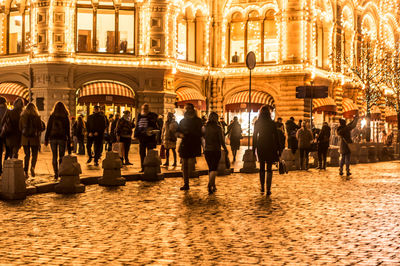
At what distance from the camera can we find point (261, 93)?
42000 millimetres

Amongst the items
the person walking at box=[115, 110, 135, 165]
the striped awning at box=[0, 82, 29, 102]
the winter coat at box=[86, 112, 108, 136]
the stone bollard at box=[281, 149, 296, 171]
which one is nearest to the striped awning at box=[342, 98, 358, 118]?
the striped awning at box=[0, 82, 29, 102]

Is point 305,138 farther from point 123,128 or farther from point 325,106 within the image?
point 325,106

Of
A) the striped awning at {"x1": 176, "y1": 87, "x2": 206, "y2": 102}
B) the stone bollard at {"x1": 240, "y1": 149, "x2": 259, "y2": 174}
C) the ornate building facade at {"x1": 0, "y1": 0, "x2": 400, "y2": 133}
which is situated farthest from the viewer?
the striped awning at {"x1": 176, "y1": 87, "x2": 206, "y2": 102}

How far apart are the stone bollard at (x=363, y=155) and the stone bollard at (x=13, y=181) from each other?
19.6 m

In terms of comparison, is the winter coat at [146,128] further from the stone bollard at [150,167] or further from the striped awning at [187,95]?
the striped awning at [187,95]

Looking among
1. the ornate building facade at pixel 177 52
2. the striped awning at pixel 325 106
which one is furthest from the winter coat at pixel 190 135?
the striped awning at pixel 325 106

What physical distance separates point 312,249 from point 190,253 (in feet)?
4.71

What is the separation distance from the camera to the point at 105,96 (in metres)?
36.2

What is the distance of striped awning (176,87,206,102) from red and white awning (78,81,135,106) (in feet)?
14.3

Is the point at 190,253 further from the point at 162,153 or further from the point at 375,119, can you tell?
the point at 375,119

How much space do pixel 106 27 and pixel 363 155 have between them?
16.0m

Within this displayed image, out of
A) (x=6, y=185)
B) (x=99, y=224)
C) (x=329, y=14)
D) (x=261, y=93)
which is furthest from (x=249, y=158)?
(x=329, y=14)

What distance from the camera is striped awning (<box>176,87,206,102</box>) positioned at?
40.7 meters

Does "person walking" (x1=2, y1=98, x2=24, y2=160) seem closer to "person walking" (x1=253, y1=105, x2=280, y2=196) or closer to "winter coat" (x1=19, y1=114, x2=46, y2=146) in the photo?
"winter coat" (x1=19, y1=114, x2=46, y2=146)
